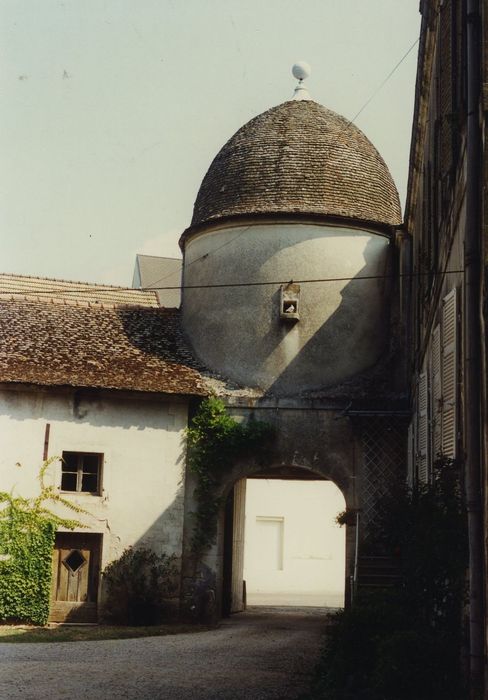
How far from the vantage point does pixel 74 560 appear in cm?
1930

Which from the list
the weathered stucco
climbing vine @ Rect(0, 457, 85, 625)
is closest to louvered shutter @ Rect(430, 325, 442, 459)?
the weathered stucco

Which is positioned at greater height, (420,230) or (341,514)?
(420,230)

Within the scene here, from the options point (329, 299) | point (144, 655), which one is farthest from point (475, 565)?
point (329, 299)

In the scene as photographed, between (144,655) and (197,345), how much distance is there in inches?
342

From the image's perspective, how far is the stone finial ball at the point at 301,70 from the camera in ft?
75.9

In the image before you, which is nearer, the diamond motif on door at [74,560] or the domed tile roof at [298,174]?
the diamond motif on door at [74,560]

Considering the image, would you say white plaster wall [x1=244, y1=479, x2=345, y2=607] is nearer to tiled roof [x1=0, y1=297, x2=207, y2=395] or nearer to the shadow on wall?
tiled roof [x1=0, y1=297, x2=207, y2=395]

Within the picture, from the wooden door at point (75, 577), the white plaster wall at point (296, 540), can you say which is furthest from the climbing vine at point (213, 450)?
the white plaster wall at point (296, 540)

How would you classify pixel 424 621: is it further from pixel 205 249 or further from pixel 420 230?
pixel 205 249

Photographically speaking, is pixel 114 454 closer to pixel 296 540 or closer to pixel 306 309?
pixel 306 309

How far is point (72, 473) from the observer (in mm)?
19469

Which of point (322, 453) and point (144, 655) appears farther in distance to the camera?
point (322, 453)

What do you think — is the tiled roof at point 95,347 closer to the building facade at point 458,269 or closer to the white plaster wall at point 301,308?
the white plaster wall at point 301,308

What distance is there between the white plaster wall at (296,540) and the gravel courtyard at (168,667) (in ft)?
54.0
